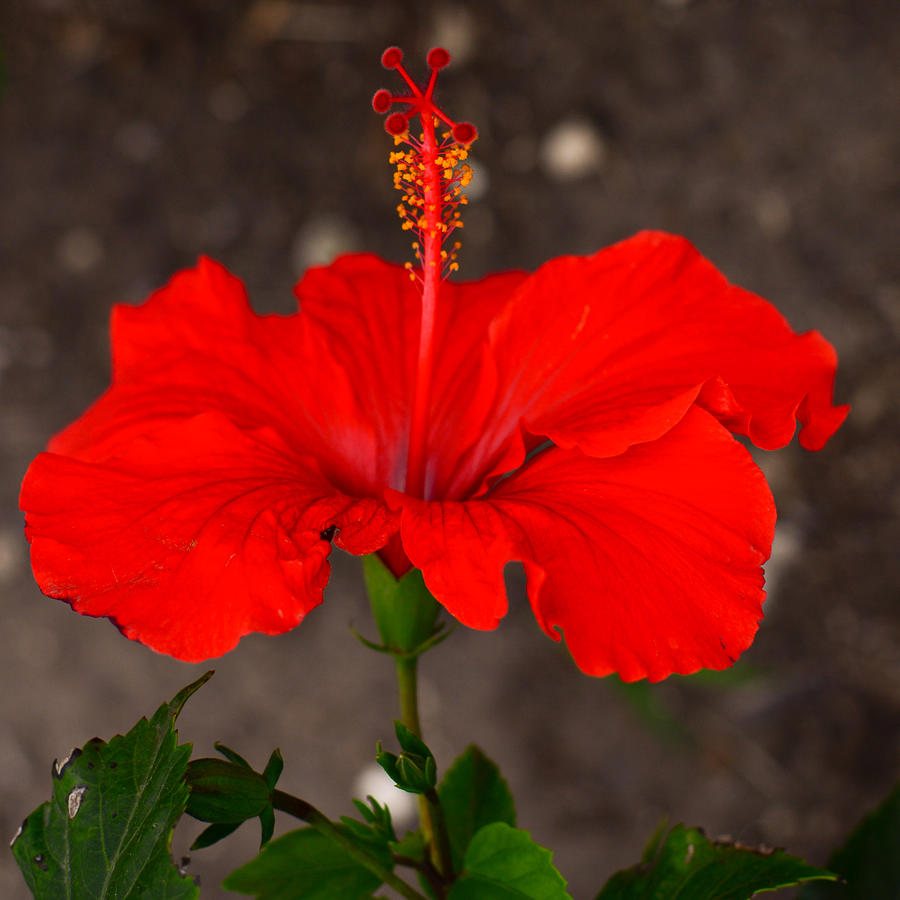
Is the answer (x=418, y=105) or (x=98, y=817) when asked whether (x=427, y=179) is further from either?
(x=98, y=817)

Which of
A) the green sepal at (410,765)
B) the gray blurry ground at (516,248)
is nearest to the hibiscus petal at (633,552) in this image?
the green sepal at (410,765)

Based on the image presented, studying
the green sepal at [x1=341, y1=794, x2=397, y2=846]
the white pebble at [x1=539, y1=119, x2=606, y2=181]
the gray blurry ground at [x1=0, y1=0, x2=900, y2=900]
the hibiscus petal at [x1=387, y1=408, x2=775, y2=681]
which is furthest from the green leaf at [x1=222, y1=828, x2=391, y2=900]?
the white pebble at [x1=539, y1=119, x2=606, y2=181]

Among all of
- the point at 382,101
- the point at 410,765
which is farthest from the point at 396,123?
the point at 410,765

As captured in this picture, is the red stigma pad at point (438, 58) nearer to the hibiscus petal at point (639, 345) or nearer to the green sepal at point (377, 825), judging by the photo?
Result: the hibiscus petal at point (639, 345)

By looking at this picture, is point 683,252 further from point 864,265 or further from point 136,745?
point 864,265

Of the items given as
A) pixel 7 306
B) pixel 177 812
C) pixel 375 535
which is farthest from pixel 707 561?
pixel 7 306

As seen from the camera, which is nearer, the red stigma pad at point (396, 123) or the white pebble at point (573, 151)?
the red stigma pad at point (396, 123)
